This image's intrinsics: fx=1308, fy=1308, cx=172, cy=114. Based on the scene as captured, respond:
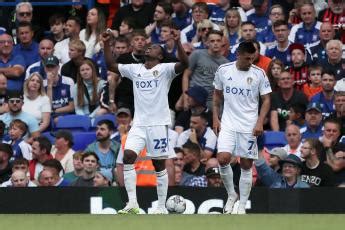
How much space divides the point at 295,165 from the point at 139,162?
2036 mm

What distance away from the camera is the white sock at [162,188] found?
572 inches

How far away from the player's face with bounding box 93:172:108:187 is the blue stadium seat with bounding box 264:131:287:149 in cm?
232

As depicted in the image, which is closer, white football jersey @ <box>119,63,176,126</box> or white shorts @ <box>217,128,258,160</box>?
white shorts @ <box>217,128,258,160</box>

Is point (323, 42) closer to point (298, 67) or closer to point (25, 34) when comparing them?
point (298, 67)

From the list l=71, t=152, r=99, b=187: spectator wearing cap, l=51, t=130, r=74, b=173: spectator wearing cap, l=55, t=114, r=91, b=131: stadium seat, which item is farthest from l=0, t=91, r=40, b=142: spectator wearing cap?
l=71, t=152, r=99, b=187: spectator wearing cap

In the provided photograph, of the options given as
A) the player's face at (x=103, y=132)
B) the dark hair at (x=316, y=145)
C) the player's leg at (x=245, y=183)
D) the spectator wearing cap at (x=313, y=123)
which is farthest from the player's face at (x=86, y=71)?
the player's leg at (x=245, y=183)

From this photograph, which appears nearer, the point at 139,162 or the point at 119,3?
the point at 139,162

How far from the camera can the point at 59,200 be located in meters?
15.2

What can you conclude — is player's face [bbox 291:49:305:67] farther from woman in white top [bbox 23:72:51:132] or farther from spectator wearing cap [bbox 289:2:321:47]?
woman in white top [bbox 23:72:51:132]

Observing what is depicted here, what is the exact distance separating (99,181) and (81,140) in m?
1.70

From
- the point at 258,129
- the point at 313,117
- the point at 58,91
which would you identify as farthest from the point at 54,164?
the point at 313,117

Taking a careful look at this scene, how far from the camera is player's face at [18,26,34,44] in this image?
19.2 meters

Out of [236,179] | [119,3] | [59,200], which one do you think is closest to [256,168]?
[236,179]

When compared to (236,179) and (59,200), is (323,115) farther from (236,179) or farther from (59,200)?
(59,200)
